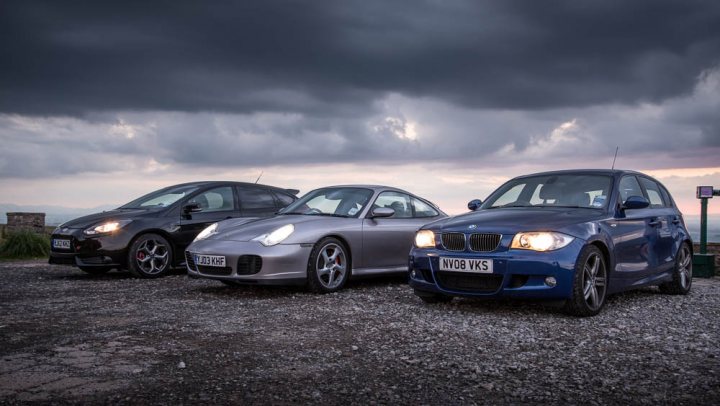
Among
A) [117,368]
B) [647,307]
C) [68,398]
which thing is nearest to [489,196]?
[647,307]

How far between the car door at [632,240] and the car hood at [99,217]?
7049mm

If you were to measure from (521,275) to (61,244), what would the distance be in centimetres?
732

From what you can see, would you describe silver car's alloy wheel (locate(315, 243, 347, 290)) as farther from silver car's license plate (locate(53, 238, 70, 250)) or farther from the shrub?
the shrub

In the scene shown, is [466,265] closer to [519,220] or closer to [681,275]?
[519,220]

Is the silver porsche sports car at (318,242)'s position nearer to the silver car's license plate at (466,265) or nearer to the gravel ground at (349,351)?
the gravel ground at (349,351)

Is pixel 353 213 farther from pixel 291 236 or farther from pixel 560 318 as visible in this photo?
pixel 560 318

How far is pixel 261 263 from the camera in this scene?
306 inches

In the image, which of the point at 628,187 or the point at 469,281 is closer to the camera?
the point at 469,281

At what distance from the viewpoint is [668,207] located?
28.5ft

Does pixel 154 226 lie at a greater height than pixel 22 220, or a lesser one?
lesser

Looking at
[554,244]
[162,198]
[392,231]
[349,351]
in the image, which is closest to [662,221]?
[554,244]

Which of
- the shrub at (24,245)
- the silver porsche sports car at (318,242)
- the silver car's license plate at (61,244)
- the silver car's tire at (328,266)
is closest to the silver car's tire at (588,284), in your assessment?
the silver porsche sports car at (318,242)

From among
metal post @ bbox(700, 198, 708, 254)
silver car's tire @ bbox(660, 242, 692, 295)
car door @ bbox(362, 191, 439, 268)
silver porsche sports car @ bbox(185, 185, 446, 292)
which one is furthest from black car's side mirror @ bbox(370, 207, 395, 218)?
metal post @ bbox(700, 198, 708, 254)

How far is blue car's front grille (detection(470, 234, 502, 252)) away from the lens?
6.50 m
